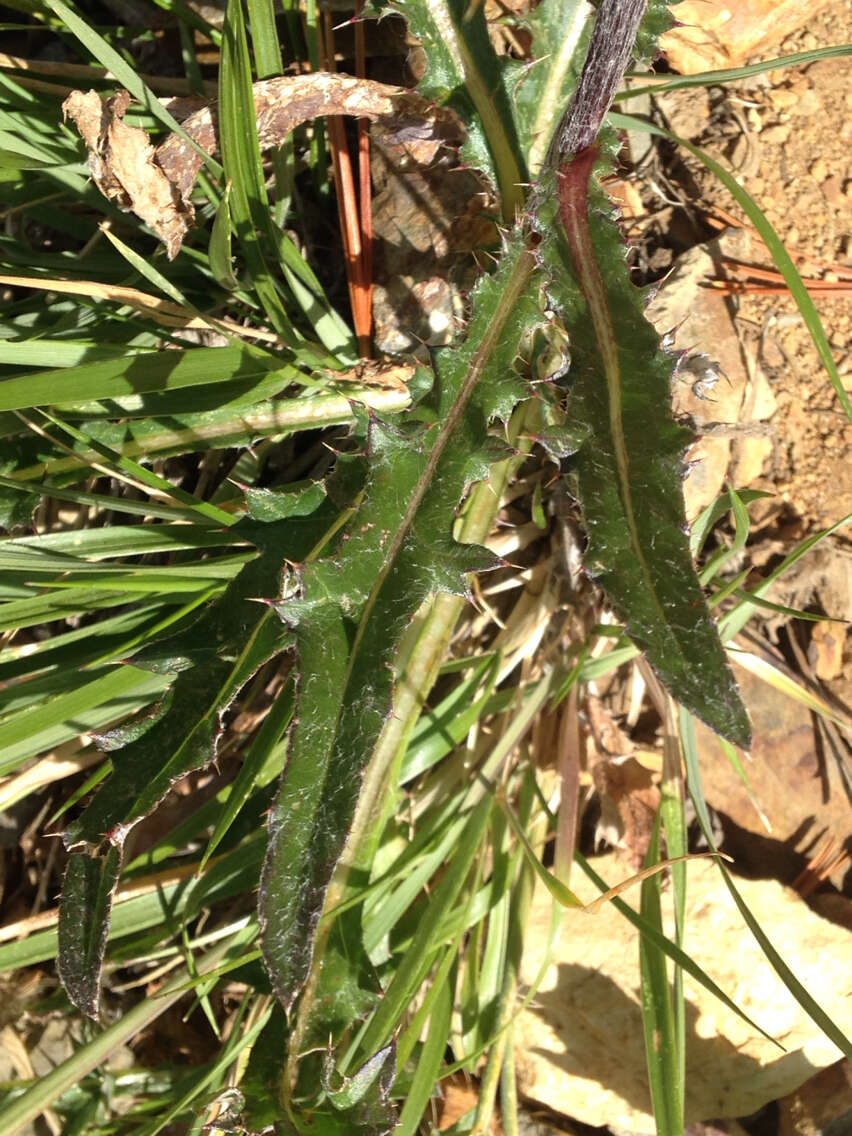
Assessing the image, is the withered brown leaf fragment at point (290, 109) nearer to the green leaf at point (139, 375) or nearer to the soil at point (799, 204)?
the green leaf at point (139, 375)

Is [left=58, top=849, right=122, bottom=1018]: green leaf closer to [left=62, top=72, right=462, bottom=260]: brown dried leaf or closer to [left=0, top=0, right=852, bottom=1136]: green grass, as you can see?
[left=0, top=0, right=852, bottom=1136]: green grass

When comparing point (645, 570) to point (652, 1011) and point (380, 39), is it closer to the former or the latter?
point (652, 1011)

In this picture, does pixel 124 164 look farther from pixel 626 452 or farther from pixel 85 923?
pixel 85 923

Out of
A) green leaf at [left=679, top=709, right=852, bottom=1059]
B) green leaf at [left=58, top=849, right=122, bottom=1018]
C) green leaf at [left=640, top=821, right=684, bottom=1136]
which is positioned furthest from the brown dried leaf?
green leaf at [left=640, top=821, right=684, bottom=1136]

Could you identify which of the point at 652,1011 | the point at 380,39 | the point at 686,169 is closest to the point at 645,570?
the point at 652,1011

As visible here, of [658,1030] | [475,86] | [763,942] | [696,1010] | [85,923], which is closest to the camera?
[85,923]

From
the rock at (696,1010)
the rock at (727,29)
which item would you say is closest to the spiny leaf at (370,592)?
the rock at (727,29)

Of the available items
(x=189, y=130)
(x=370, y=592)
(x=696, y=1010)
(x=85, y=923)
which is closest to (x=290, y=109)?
(x=189, y=130)
